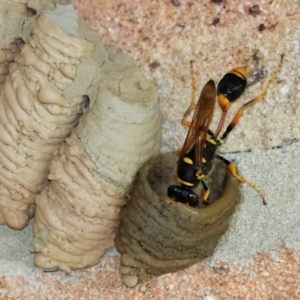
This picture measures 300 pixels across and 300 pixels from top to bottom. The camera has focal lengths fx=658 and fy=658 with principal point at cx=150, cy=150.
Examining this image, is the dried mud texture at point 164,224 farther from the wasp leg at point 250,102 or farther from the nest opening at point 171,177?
the wasp leg at point 250,102

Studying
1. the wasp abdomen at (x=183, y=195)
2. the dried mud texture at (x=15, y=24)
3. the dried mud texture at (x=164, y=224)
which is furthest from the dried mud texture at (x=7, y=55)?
the wasp abdomen at (x=183, y=195)

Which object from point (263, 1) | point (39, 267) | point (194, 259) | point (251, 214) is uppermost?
point (263, 1)

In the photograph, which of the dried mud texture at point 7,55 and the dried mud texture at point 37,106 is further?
the dried mud texture at point 7,55

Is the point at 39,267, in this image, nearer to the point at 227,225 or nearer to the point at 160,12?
the point at 227,225

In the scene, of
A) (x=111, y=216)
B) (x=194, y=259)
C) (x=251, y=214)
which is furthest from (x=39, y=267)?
(x=251, y=214)

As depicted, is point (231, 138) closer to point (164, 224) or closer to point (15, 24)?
point (164, 224)

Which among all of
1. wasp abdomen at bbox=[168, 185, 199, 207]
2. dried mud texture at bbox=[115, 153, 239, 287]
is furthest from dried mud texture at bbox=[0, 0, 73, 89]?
wasp abdomen at bbox=[168, 185, 199, 207]
